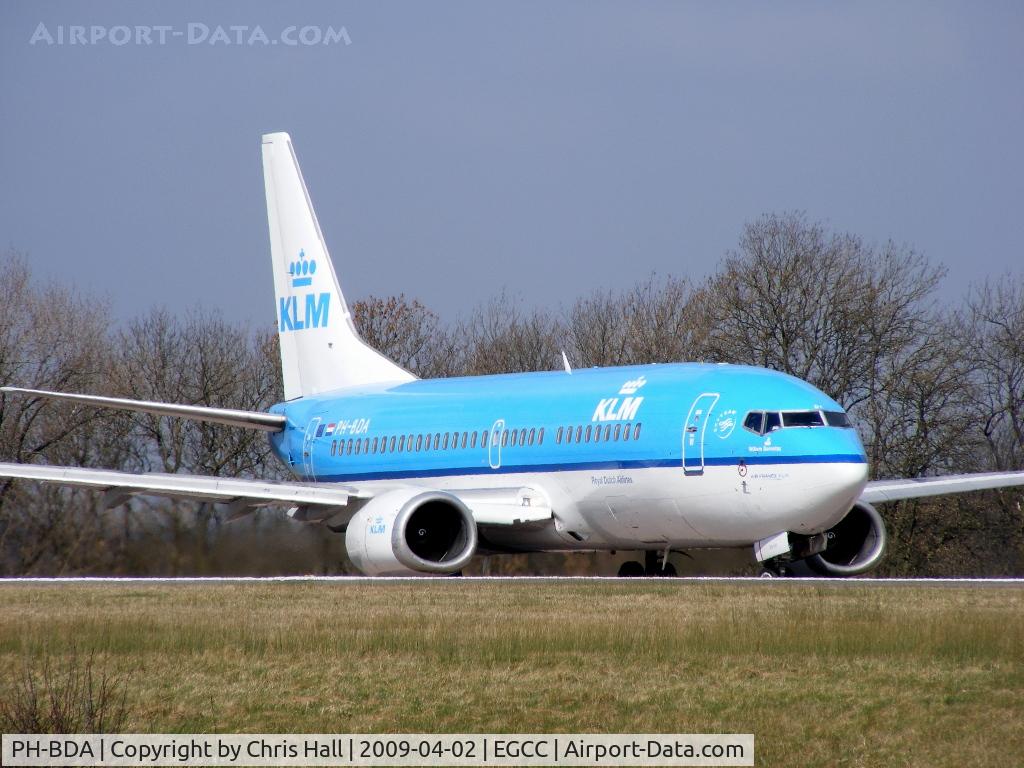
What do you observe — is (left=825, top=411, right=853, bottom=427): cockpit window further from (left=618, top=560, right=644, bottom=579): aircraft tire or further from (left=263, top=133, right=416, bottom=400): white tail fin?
(left=263, top=133, right=416, bottom=400): white tail fin

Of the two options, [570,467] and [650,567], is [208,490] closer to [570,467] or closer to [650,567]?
[570,467]

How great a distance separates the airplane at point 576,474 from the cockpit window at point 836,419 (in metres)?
0.03

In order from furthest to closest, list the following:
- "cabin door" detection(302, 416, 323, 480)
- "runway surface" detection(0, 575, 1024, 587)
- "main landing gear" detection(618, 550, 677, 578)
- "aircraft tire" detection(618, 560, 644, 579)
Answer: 1. "cabin door" detection(302, 416, 323, 480)
2. "aircraft tire" detection(618, 560, 644, 579)
3. "main landing gear" detection(618, 550, 677, 578)
4. "runway surface" detection(0, 575, 1024, 587)

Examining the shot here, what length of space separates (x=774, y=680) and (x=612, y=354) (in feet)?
138

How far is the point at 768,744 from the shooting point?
12.4m

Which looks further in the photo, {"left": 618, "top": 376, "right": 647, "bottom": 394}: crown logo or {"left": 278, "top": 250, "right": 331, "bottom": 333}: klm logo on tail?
{"left": 278, "top": 250, "right": 331, "bottom": 333}: klm logo on tail

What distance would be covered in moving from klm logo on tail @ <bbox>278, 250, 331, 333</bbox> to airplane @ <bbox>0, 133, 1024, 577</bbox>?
245 cm

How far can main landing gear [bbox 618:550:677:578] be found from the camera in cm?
2977

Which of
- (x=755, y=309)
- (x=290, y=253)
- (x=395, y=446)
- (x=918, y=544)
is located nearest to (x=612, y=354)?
(x=755, y=309)

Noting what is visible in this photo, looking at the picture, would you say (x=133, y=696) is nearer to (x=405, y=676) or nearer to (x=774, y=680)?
(x=405, y=676)

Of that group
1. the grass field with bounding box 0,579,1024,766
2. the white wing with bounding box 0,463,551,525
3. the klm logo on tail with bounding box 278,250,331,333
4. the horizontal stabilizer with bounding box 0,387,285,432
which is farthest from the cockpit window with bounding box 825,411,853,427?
the klm logo on tail with bounding box 278,250,331,333

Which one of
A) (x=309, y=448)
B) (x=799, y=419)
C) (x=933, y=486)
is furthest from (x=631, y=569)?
(x=309, y=448)
